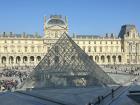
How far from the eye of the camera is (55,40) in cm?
8456

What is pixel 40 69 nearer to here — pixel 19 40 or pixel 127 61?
pixel 19 40

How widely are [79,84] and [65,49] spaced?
468cm

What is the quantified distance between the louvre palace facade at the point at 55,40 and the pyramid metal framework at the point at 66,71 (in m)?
43.3

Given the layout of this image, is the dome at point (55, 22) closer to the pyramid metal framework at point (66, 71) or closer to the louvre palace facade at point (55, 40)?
the louvre palace facade at point (55, 40)

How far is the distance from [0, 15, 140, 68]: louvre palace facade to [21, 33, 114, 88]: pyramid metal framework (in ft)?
142

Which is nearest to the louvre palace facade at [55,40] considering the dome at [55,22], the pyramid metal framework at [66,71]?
the dome at [55,22]

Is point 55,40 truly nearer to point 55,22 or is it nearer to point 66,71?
point 55,22

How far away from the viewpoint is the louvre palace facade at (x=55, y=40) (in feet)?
269

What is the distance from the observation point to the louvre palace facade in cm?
8188

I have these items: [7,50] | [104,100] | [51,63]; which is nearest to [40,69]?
[51,63]

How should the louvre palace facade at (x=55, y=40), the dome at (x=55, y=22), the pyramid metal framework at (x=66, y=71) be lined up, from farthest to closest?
the dome at (x=55, y=22)
the louvre palace facade at (x=55, y=40)
the pyramid metal framework at (x=66, y=71)

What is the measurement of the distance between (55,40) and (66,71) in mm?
52507

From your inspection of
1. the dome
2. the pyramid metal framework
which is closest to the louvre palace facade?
the dome

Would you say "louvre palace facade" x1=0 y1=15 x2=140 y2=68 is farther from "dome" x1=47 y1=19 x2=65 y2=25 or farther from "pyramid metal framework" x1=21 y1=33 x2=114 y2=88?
"pyramid metal framework" x1=21 y1=33 x2=114 y2=88
